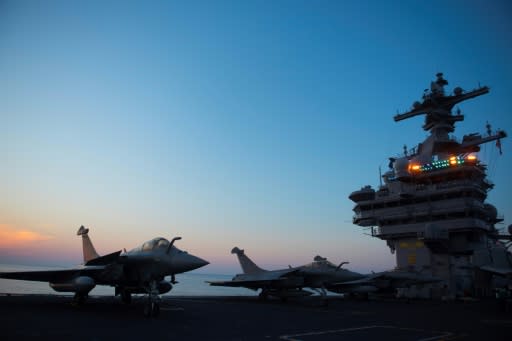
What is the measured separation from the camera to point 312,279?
26859mm

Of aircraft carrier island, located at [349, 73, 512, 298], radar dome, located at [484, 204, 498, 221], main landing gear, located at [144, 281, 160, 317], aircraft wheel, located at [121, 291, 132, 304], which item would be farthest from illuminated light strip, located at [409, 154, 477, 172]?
main landing gear, located at [144, 281, 160, 317]

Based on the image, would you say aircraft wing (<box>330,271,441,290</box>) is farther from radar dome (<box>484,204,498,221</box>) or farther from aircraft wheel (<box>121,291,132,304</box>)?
aircraft wheel (<box>121,291,132,304</box>)

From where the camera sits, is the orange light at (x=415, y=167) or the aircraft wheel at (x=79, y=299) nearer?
the aircraft wheel at (x=79, y=299)

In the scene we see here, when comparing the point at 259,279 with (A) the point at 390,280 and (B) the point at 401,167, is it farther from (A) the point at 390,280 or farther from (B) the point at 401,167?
(B) the point at 401,167

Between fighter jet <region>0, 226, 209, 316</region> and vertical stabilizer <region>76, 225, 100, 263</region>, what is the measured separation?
5.99 metres

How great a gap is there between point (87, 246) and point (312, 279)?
16.0m

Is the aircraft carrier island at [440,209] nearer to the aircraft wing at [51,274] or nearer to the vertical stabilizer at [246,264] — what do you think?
the vertical stabilizer at [246,264]

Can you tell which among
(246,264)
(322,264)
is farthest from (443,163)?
(246,264)

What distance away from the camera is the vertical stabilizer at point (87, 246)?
887 inches

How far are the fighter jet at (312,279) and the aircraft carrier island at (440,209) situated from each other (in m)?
4.87

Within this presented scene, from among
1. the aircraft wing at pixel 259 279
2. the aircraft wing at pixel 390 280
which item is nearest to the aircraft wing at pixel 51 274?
the aircraft wing at pixel 259 279

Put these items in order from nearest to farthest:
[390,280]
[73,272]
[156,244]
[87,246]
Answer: [156,244]
[73,272]
[87,246]
[390,280]

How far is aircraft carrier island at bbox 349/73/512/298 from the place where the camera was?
37500mm

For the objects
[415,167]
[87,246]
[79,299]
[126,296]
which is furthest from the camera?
[415,167]
